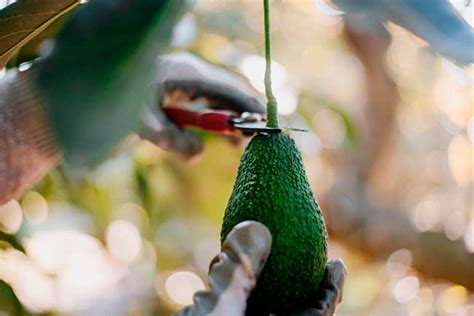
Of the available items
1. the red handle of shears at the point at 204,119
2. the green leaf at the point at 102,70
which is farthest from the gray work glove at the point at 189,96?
the green leaf at the point at 102,70

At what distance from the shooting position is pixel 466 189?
2.33 meters

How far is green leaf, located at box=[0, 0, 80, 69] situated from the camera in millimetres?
466

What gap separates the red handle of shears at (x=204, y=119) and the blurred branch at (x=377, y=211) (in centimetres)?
84

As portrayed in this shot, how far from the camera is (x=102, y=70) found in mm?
360

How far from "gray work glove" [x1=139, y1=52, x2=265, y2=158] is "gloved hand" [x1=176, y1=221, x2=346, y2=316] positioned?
555 millimetres

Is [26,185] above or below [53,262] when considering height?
above

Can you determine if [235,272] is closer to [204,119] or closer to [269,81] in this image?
[269,81]

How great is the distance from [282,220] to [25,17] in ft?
0.68

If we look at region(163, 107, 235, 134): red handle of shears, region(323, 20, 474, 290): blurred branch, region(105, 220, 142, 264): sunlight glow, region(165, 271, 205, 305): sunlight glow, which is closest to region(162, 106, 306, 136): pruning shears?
region(163, 107, 235, 134): red handle of shears

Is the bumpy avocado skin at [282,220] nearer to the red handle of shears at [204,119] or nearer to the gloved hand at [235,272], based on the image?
the gloved hand at [235,272]

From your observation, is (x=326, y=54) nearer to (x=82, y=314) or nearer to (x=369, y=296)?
(x=369, y=296)

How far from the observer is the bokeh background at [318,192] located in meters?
1.53

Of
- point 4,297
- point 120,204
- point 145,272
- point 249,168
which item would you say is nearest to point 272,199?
point 249,168

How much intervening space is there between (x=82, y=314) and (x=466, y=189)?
4.03 feet
